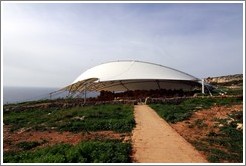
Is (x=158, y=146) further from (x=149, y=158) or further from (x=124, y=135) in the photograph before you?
(x=124, y=135)

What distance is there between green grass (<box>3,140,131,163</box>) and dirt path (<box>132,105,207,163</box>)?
20.8 inches

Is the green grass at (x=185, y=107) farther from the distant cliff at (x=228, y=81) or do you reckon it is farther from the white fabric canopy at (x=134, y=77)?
the distant cliff at (x=228, y=81)

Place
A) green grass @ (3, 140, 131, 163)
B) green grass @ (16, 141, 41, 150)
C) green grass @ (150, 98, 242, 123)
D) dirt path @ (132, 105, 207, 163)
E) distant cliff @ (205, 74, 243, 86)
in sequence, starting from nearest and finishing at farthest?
green grass @ (3, 140, 131, 163)
dirt path @ (132, 105, 207, 163)
green grass @ (16, 141, 41, 150)
green grass @ (150, 98, 242, 123)
distant cliff @ (205, 74, 243, 86)

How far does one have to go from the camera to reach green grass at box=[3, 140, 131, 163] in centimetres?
1003

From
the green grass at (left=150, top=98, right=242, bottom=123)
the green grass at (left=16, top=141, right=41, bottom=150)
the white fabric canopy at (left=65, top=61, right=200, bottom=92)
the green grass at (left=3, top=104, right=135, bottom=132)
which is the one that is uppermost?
the white fabric canopy at (left=65, top=61, right=200, bottom=92)

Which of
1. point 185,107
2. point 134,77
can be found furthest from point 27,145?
point 134,77

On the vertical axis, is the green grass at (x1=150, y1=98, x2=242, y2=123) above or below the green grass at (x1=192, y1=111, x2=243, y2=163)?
above

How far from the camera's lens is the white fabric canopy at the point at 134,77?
109 feet

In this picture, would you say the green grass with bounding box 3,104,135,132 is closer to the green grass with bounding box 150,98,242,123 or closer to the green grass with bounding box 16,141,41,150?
the green grass with bounding box 150,98,242,123

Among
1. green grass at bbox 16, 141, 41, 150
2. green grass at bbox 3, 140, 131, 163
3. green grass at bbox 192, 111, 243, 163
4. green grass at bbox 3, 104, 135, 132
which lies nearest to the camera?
green grass at bbox 3, 140, 131, 163

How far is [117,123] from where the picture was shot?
16.2 m

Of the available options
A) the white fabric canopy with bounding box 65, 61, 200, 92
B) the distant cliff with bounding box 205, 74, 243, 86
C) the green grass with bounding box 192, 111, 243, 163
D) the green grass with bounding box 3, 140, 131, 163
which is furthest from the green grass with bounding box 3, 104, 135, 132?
the distant cliff with bounding box 205, 74, 243, 86

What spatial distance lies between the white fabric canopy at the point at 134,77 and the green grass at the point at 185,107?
7812mm

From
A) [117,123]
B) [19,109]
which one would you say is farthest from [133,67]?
[117,123]
